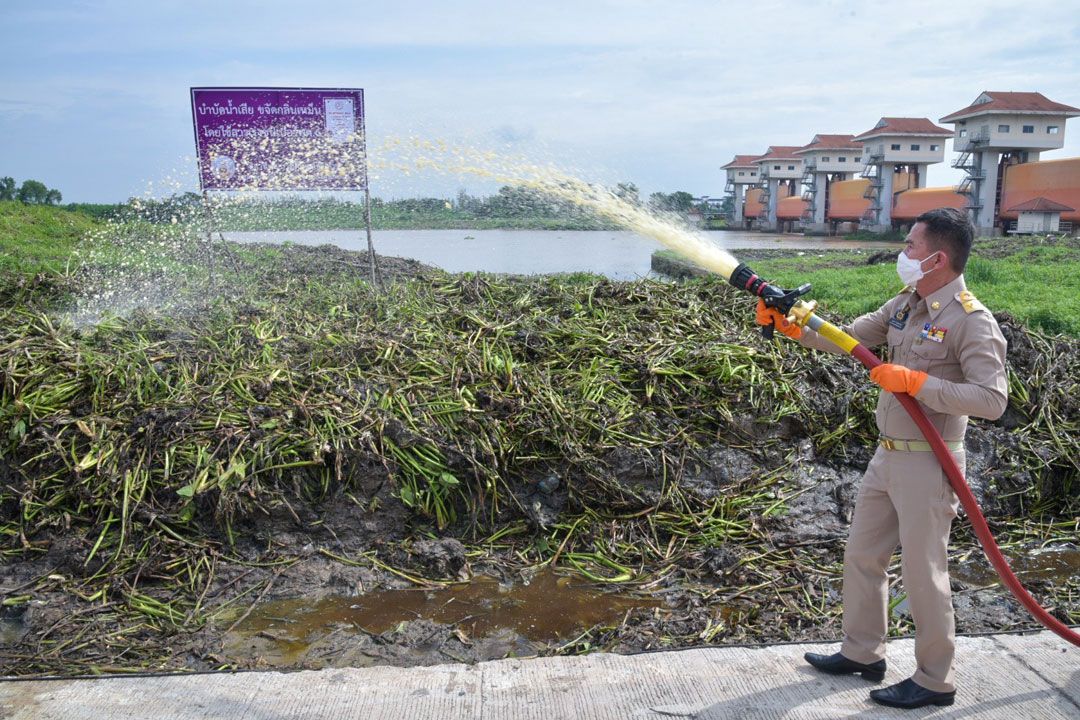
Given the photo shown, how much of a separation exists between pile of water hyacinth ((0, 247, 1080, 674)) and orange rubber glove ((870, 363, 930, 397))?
4.55 ft

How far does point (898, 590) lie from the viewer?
3.89 m

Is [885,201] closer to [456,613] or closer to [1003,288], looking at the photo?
[1003,288]

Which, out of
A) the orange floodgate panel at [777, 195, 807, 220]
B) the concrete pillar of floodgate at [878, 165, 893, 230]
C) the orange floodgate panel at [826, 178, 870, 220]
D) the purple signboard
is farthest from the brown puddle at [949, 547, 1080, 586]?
the orange floodgate panel at [777, 195, 807, 220]

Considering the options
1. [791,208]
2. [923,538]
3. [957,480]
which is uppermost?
[791,208]

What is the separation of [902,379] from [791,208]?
51.0m

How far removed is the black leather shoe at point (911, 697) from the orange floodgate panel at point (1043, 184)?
3029cm

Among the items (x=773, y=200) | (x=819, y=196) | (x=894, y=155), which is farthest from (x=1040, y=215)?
(x=773, y=200)

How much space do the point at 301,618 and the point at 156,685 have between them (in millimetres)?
823

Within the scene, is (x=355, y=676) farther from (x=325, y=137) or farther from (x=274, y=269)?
(x=274, y=269)

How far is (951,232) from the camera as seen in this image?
275 cm

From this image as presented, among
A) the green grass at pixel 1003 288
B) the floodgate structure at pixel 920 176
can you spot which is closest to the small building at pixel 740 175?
the floodgate structure at pixel 920 176

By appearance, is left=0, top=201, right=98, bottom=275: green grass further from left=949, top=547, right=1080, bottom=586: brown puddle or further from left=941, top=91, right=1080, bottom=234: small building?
left=941, top=91, right=1080, bottom=234: small building

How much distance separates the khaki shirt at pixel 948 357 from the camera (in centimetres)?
260

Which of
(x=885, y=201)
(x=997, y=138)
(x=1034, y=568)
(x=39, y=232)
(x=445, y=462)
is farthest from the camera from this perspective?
(x=885, y=201)
